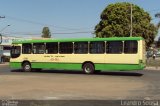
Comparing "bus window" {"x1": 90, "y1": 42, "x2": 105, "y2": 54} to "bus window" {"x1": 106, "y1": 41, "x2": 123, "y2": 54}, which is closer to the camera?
"bus window" {"x1": 106, "y1": 41, "x2": 123, "y2": 54}

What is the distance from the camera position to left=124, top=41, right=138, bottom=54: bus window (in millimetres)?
28609

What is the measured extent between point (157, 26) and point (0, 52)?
24.6 m

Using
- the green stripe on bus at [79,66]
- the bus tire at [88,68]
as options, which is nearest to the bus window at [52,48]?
the green stripe on bus at [79,66]

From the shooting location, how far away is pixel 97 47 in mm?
30469

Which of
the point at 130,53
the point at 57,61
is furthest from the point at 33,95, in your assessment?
the point at 57,61

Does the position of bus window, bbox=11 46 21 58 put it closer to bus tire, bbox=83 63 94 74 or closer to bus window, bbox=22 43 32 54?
Answer: bus window, bbox=22 43 32 54

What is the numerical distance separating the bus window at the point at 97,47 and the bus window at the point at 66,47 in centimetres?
170

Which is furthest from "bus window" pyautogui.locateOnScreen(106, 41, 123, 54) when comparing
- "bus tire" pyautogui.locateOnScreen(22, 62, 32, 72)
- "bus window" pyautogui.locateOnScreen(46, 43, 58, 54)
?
"bus tire" pyautogui.locateOnScreen(22, 62, 32, 72)

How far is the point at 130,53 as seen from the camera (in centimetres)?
2886

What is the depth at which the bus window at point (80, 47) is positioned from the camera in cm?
3087

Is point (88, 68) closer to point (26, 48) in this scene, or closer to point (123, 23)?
point (26, 48)

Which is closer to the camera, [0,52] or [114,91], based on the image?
[114,91]

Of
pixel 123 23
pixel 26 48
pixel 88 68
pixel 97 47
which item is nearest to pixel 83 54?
pixel 88 68

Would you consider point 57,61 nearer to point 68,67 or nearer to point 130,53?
point 68,67
